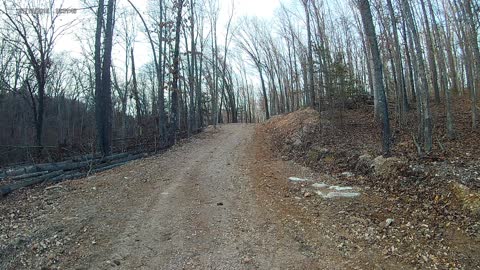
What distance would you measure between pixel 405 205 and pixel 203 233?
3572mm

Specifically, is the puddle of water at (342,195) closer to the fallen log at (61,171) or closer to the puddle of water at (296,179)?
the puddle of water at (296,179)

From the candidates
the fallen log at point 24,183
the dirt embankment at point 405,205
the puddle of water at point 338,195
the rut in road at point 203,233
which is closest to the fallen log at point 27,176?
the fallen log at point 24,183

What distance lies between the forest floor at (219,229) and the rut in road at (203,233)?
16mm

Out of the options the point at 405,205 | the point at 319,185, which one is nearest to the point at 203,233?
the point at 319,185

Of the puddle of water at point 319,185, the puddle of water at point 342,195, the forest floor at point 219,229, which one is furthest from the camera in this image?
the puddle of water at point 319,185

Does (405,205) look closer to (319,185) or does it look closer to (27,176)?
(319,185)

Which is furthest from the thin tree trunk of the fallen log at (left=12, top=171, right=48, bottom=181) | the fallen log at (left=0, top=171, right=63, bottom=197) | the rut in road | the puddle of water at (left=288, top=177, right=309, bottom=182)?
the fallen log at (left=12, top=171, right=48, bottom=181)

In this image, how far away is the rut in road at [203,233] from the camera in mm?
4258

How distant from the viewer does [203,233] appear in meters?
5.09

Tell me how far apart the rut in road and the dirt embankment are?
32.3 inches

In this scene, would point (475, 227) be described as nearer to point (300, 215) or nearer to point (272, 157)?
point (300, 215)

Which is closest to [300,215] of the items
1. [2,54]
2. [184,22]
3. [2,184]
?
[2,184]

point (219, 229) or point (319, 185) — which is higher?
point (319, 185)

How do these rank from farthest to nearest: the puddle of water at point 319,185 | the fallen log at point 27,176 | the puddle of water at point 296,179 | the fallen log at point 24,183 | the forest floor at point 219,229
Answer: the fallen log at point 27,176 < the puddle of water at point 296,179 < the fallen log at point 24,183 < the puddle of water at point 319,185 < the forest floor at point 219,229
